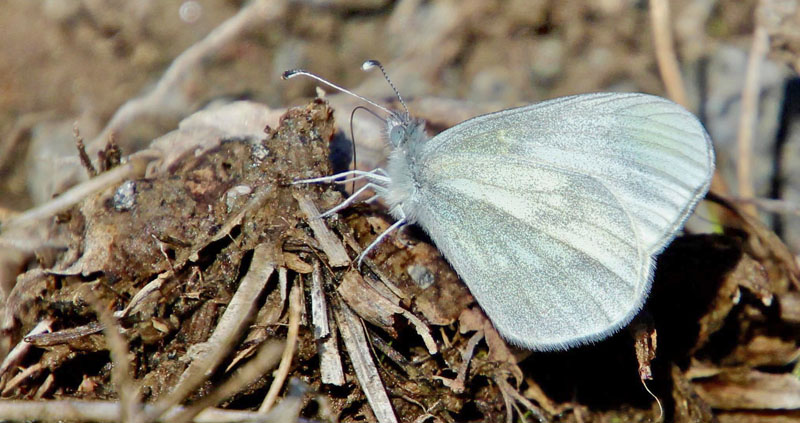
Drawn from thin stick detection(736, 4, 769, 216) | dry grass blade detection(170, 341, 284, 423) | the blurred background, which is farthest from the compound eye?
thin stick detection(736, 4, 769, 216)

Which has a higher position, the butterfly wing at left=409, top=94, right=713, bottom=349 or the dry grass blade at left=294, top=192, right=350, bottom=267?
the dry grass blade at left=294, top=192, right=350, bottom=267

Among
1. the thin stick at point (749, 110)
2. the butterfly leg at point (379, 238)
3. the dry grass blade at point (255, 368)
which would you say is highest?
the dry grass blade at point (255, 368)

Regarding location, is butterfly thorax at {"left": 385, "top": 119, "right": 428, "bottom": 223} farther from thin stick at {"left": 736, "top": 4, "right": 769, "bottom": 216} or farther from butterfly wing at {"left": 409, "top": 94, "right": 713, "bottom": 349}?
thin stick at {"left": 736, "top": 4, "right": 769, "bottom": 216}

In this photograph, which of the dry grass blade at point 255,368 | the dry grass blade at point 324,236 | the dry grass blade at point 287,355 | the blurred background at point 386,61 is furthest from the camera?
the blurred background at point 386,61

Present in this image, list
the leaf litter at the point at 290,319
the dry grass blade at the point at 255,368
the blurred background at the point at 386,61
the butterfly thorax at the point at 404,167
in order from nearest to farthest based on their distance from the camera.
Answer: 1. the dry grass blade at the point at 255,368
2. the leaf litter at the point at 290,319
3. the butterfly thorax at the point at 404,167
4. the blurred background at the point at 386,61

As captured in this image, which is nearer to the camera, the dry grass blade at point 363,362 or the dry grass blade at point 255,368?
the dry grass blade at point 255,368

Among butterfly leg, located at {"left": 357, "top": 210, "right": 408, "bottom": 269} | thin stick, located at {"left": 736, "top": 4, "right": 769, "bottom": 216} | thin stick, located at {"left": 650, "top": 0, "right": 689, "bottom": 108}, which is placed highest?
butterfly leg, located at {"left": 357, "top": 210, "right": 408, "bottom": 269}

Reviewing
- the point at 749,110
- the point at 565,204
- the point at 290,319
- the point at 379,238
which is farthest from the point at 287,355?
the point at 749,110

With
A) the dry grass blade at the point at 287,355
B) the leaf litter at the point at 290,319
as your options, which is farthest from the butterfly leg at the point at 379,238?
the dry grass blade at the point at 287,355

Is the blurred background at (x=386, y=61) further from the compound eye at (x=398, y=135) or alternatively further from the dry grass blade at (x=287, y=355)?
the dry grass blade at (x=287, y=355)
